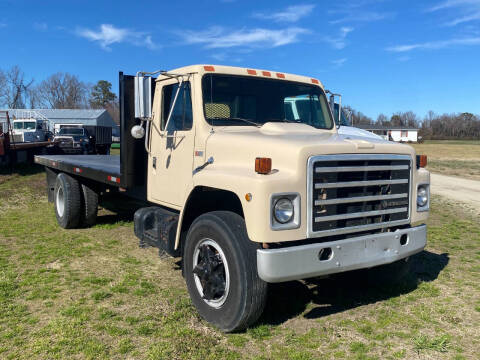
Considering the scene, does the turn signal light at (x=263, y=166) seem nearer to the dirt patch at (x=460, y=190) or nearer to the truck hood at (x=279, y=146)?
the truck hood at (x=279, y=146)

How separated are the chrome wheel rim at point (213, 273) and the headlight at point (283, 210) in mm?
649

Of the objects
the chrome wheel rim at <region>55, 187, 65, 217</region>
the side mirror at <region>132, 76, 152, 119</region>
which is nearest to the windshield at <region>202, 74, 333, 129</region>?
the side mirror at <region>132, 76, 152, 119</region>

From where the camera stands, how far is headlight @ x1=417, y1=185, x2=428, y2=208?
422 cm

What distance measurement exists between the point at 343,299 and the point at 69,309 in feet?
9.12

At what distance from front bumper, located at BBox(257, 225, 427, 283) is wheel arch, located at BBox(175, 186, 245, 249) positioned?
34.8 inches

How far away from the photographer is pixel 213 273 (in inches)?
148

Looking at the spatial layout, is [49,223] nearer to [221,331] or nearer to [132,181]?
[132,181]

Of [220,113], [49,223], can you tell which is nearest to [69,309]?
[220,113]

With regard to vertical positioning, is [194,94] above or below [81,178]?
above

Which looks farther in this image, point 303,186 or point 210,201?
point 210,201

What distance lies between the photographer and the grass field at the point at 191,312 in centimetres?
348

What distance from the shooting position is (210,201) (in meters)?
4.23

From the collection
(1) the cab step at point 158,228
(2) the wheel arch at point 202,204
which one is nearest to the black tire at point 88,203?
(1) the cab step at point 158,228

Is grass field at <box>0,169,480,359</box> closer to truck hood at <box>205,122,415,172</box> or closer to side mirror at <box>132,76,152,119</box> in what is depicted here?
truck hood at <box>205,122,415,172</box>
